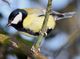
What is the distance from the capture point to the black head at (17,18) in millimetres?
1000

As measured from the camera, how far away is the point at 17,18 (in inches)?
40.9

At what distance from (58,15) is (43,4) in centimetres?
18

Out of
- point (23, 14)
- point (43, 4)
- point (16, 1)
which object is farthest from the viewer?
point (43, 4)

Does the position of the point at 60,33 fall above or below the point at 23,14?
below

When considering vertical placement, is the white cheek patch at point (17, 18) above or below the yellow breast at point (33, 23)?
above

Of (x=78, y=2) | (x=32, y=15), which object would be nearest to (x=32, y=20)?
(x=32, y=15)

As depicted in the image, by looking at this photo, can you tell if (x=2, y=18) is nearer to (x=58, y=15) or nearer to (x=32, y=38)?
(x=32, y=38)

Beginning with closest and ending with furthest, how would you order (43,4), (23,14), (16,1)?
(16,1) < (23,14) < (43,4)

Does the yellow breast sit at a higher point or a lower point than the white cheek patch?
lower

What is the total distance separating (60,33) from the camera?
1309 millimetres

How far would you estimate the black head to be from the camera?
1.00 m

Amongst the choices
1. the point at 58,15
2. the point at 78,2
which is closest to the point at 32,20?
the point at 58,15

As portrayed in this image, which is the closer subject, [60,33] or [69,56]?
[69,56]

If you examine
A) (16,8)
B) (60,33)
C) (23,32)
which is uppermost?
(16,8)
